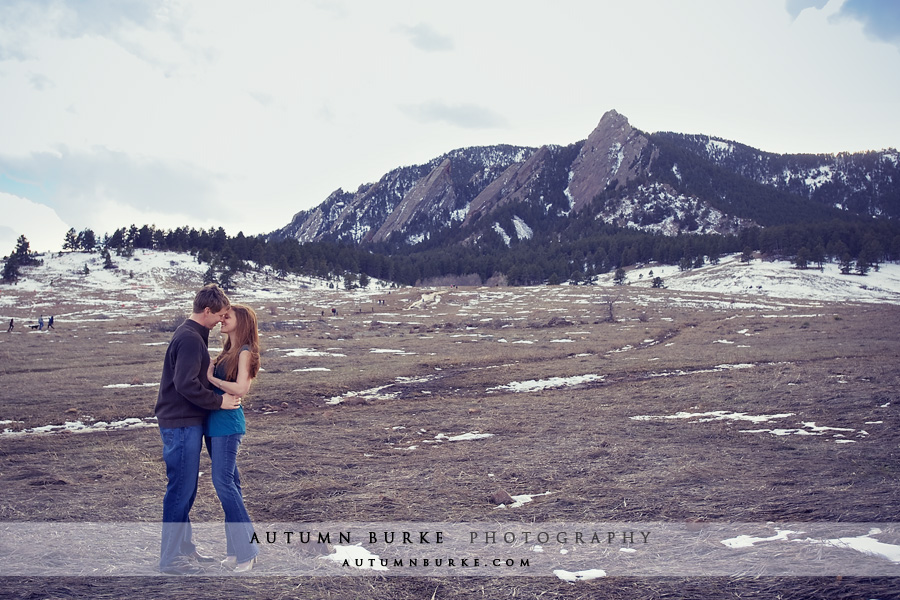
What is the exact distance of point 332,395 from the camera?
17.1m

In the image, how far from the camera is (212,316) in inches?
204

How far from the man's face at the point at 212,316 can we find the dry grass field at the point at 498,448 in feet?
7.81

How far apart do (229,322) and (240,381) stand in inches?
23.8

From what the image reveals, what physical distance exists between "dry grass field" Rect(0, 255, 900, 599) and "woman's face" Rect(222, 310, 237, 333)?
2.33 m

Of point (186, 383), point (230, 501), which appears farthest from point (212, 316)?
point (230, 501)

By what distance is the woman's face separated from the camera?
5.21 meters

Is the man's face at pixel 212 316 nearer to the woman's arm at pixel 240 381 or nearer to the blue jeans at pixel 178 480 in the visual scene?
the woman's arm at pixel 240 381

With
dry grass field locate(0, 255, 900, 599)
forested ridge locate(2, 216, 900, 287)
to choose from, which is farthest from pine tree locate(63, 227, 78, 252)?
dry grass field locate(0, 255, 900, 599)

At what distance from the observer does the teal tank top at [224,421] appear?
507 cm

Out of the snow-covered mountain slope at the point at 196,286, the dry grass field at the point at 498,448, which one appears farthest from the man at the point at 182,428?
the snow-covered mountain slope at the point at 196,286

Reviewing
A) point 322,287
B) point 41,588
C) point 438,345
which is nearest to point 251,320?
point 41,588

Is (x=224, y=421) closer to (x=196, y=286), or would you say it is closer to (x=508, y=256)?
(x=196, y=286)

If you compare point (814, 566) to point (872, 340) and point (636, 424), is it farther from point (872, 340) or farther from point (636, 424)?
point (872, 340)

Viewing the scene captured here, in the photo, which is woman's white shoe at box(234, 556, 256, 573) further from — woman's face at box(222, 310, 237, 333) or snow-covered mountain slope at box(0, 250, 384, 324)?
snow-covered mountain slope at box(0, 250, 384, 324)
